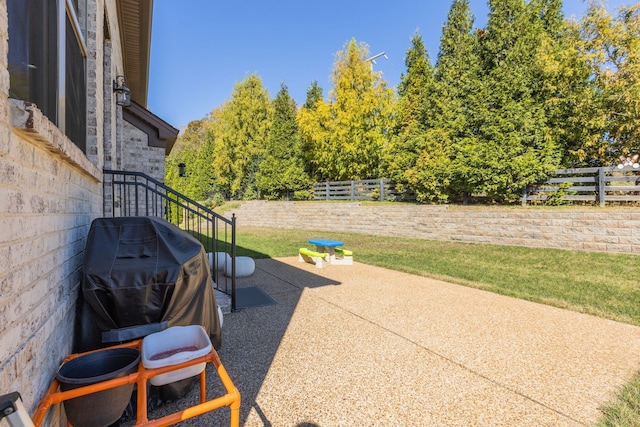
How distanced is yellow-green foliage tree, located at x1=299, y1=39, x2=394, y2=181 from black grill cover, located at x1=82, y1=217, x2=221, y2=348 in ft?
48.3

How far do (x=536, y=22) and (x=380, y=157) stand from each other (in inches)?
306

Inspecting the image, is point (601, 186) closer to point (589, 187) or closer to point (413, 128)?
point (589, 187)

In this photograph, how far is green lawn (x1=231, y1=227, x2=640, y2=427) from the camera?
4.16m

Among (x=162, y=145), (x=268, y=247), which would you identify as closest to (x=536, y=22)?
(x=268, y=247)

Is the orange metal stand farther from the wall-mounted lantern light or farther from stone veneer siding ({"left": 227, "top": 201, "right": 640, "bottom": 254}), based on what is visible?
stone veneer siding ({"left": 227, "top": 201, "right": 640, "bottom": 254})

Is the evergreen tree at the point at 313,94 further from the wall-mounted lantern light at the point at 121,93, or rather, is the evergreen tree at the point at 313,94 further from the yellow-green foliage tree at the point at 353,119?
the wall-mounted lantern light at the point at 121,93

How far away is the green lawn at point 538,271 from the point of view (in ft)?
13.7

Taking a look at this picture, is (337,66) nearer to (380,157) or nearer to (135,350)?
(380,157)

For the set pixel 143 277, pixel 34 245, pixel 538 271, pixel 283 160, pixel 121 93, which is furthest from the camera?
pixel 283 160

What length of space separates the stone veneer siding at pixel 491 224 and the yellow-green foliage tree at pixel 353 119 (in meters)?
3.44

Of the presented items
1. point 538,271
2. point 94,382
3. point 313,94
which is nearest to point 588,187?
point 538,271

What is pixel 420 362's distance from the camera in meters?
2.95

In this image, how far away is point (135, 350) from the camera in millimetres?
1899

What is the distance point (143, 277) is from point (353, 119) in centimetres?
1572
